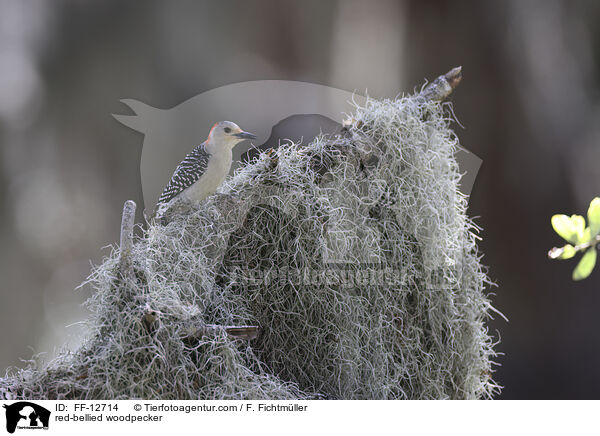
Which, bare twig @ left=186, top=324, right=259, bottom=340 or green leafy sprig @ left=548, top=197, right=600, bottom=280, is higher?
bare twig @ left=186, top=324, right=259, bottom=340

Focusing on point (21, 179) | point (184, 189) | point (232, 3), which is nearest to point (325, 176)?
point (184, 189)

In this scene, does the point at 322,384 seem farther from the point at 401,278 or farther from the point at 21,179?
the point at 21,179

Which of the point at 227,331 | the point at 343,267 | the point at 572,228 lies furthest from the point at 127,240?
the point at 572,228

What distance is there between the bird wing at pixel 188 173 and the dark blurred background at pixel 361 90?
0.27 meters

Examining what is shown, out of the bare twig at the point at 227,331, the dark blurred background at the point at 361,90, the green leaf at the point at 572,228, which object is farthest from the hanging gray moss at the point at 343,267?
the green leaf at the point at 572,228

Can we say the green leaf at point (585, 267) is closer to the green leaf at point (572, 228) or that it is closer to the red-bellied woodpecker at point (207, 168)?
the green leaf at point (572, 228)

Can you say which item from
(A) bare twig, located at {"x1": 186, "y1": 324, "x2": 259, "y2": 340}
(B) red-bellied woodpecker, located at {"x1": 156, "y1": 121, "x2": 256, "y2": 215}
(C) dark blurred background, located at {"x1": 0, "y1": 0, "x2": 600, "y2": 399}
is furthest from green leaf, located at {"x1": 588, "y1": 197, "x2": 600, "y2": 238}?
(C) dark blurred background, located at {"x1": 0, "y1": 0, "x2": 600, "y2": 399}

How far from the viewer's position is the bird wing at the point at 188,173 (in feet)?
2.57

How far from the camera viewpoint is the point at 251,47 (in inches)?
41.2

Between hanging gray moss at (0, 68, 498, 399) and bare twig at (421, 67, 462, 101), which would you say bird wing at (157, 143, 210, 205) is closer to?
hanging gray moss at (0, 68, 498, 399)

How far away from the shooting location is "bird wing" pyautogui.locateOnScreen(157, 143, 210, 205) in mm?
785

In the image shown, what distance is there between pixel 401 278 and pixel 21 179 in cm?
88

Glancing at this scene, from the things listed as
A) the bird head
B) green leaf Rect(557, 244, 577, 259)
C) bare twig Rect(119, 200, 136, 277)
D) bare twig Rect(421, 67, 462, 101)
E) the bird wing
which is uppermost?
bare twig Rect(421, 67, 462, 101)

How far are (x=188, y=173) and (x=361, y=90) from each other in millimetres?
389
